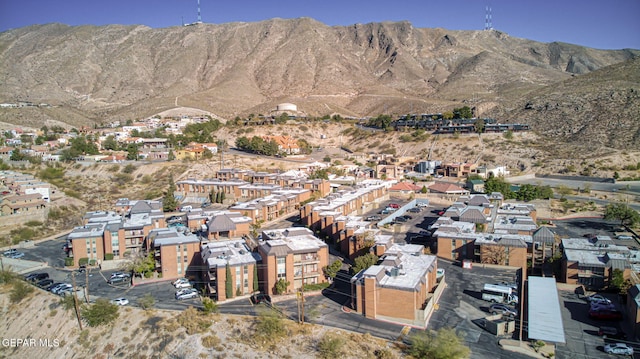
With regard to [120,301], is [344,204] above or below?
above

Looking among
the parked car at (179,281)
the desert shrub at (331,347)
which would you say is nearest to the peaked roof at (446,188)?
the parked car at (179,281)

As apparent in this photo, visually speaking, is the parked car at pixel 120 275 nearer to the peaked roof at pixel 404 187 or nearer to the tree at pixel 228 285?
the tree at pixel 228 285

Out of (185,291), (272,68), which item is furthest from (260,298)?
(272,68)

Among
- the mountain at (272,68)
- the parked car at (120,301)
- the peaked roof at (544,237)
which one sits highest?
the mountain at (272,68)

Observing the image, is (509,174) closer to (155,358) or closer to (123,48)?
(155,358)

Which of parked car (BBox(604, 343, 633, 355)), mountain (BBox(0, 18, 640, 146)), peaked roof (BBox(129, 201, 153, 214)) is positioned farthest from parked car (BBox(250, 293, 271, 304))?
mountain (BBox(0, 18, 640, 146))

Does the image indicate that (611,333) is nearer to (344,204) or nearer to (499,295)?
(499,295)
